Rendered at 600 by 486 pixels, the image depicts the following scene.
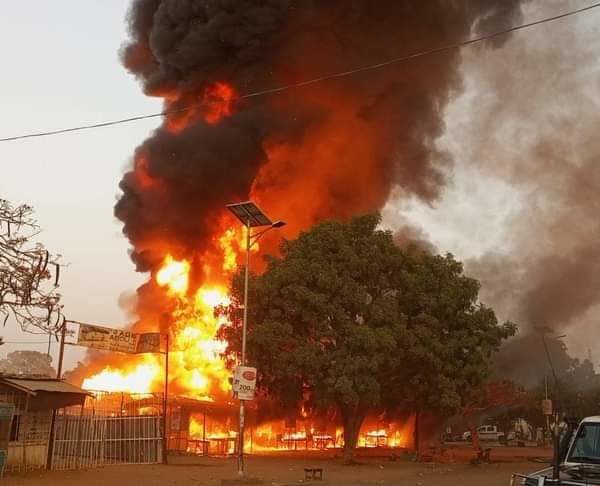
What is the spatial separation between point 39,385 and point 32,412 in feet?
3.79

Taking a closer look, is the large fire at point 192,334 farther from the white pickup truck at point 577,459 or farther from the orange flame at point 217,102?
the white pickup truck at point 577,459

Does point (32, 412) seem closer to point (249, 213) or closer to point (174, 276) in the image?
point (249, 213)

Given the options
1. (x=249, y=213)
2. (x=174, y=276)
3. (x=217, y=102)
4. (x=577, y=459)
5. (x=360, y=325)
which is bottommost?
(x=577, y=459)

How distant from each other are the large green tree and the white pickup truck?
16412 mm

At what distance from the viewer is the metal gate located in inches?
819

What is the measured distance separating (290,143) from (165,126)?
352 inches

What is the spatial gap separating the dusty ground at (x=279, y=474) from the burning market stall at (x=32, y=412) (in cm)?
84

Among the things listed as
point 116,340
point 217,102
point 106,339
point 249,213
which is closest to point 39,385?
point 106,339

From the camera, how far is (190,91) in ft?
140

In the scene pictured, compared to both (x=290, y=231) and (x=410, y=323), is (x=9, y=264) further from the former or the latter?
(x=290, y=231)

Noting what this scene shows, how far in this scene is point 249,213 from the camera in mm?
20688

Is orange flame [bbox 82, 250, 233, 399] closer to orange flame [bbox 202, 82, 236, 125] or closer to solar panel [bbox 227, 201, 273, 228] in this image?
orange flame [bbox 202, 82, 236, 125]

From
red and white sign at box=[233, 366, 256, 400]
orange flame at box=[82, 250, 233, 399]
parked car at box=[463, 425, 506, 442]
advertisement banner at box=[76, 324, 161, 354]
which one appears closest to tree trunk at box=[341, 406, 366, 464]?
advertisement banner at box=[76, 324, 161, 354]

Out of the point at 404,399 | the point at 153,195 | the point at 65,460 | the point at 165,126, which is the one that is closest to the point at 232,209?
the point at 65,460
